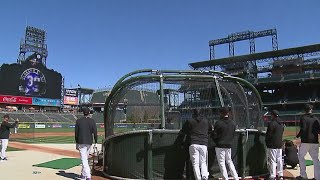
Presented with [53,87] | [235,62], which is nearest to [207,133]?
[53,87]

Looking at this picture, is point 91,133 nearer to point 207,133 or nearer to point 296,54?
point 207,133

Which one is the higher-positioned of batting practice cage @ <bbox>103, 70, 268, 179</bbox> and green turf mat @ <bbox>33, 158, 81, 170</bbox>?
batting practice cage @ <bbox>103, 70, 268, 179</bbox>

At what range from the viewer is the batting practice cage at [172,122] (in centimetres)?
859

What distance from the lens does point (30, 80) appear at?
6091 centimetres

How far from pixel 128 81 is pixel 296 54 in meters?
67.0

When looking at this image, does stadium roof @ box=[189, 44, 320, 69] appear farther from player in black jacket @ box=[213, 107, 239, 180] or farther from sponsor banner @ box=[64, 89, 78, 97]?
player in black jacket @ box=[213, 107, 239, 180]

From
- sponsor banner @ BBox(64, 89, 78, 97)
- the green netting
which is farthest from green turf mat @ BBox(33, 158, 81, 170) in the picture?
sponsor banner @ BBox(64, 89, 78, 97)

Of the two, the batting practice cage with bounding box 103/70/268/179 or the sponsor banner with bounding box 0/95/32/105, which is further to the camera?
the sponsor banner with bounding box 0/95/32/105

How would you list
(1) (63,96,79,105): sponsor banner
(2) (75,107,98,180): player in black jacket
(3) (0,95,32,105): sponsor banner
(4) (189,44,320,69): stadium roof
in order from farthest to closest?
(1) (63,96,79,105): sponsor banner < (4) (189,44,320,69): stadium roof < (3) (0,95,32,105): sponsor banner < (2) (75,107,98,180): player in black jacket

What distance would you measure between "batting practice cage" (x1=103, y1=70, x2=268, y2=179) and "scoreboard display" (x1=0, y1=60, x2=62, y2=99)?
51870 mm

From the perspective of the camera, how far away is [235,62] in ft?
257

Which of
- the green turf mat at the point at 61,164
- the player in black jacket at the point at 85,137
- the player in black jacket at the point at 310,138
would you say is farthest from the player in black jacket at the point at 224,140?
the green turf mat at the point at 61,164

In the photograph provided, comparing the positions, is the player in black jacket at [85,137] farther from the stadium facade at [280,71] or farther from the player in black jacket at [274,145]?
the stadium facade at [280,71]

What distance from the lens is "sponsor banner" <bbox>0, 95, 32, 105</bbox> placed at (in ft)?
194
